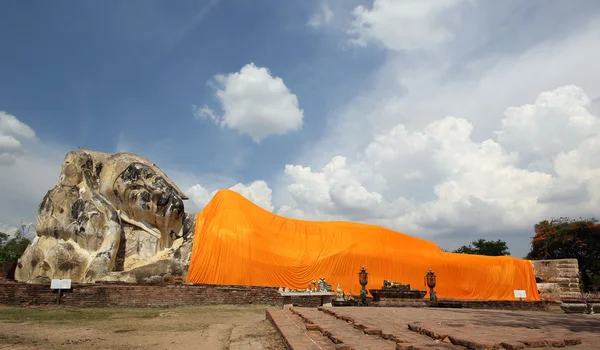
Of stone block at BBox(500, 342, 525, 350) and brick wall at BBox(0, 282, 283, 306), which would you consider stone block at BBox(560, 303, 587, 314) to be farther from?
stone block at BBox(500, 342, 525, 350)

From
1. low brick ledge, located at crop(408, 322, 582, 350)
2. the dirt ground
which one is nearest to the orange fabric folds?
the dirt ground

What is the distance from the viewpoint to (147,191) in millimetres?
16328

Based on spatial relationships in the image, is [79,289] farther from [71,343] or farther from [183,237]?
[183,237]

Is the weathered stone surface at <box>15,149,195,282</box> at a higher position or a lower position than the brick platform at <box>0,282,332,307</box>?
higher

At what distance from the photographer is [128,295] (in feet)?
35.7

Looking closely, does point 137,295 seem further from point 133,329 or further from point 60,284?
point 133,329

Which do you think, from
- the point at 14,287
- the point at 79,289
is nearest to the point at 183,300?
the point at 79,289

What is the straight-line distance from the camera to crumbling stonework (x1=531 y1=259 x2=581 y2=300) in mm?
19984

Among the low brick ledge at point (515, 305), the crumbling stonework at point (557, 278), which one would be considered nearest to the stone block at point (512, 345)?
the low brick ledge at point (515, 305)

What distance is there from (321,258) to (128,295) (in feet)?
32.4

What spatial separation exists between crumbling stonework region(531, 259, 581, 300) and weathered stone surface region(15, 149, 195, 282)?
17.4 m

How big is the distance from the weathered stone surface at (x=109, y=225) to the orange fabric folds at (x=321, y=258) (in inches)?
53.0

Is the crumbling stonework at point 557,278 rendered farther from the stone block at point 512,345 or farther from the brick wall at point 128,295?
the stone block at point 512,345

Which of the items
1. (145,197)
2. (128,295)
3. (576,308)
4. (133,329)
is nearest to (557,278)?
(576,308)
